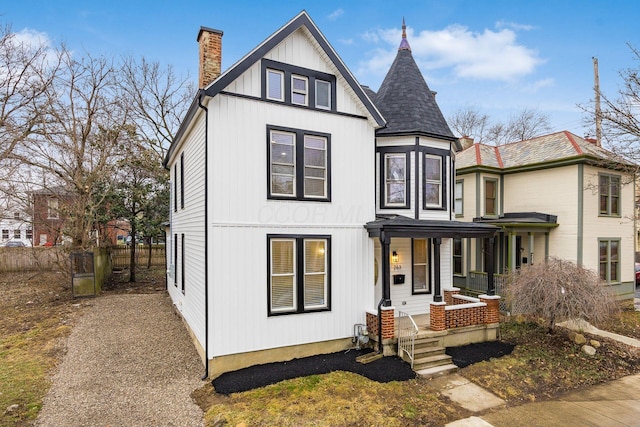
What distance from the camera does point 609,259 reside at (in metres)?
15.5

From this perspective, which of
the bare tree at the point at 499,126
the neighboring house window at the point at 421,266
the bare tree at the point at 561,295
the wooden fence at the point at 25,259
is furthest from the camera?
the bare tree at the point at 499,126

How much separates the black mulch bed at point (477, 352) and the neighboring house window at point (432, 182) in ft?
14.1

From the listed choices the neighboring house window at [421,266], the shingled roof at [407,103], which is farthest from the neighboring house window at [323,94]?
the neighboring house window at [421,266]

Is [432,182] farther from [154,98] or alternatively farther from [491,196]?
[154,98]

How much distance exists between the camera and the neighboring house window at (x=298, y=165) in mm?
8500

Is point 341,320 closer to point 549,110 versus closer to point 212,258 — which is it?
point 212,258

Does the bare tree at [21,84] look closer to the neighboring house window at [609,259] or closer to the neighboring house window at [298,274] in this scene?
the neighboring house window at [298,274]

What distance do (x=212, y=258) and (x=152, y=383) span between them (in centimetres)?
287

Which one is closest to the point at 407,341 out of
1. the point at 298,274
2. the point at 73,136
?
the point at 298,274

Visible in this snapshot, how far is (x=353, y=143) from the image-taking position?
373 inches

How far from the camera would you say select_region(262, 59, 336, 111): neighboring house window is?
851 cm

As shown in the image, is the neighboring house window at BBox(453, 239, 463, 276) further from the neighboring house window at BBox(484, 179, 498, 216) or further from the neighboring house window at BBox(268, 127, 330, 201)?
the neighboring house window at BBox(268, 127, 330, 201)

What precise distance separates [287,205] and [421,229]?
12.0 feet

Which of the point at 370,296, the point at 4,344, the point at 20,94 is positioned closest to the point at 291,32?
the point at 370,296
